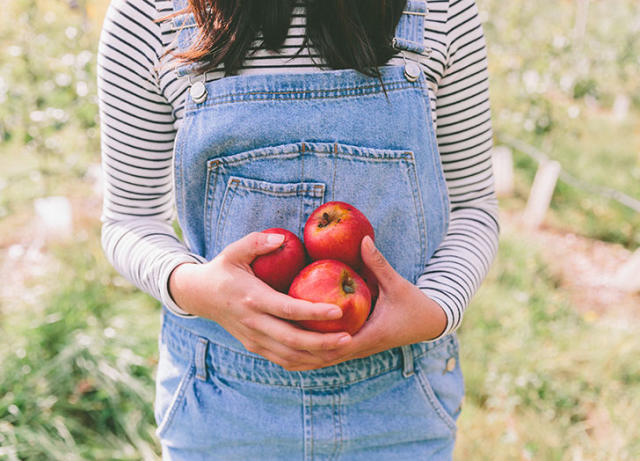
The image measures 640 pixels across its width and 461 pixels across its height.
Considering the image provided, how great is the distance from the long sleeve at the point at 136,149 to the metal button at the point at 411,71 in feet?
1.63

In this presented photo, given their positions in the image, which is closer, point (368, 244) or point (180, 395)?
point (368, 244)

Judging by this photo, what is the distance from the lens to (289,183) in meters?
0.98

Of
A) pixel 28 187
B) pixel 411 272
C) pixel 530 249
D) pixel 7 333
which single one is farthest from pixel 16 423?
pixel 530 249

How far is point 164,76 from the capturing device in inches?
38.9

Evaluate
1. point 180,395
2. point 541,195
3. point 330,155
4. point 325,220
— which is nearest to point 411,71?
point 330,155

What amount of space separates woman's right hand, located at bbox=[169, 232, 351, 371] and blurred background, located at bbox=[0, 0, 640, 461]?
5.75 ft

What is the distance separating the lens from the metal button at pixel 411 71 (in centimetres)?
98

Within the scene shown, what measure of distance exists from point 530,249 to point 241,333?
3283 mm

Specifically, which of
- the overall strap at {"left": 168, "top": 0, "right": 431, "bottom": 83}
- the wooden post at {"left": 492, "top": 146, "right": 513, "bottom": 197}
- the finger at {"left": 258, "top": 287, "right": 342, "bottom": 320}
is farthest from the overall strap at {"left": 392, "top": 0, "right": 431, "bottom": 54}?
the wooden post at {"left": 492, "top": 146, "right": 513, "bottom": 197}

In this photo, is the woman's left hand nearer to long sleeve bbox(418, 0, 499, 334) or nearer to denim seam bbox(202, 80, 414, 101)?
long sleeve bbox(418, 0, 499, 334)

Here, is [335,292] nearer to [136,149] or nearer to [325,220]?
[325,220]

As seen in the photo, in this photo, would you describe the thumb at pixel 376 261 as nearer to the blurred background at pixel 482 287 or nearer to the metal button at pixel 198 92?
the metal button at pixel 198 92

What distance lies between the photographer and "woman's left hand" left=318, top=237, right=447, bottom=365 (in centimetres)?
89

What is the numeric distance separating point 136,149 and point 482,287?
282cm
